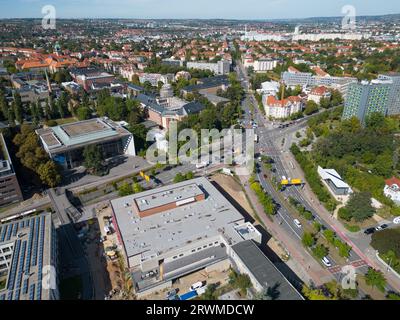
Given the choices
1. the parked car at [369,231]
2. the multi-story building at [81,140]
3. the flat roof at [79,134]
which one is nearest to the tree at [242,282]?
the parked car at [369,231]

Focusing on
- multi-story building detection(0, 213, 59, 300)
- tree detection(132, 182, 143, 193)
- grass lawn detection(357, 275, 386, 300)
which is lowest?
grass lawn detection(357, 275, 386, 300)

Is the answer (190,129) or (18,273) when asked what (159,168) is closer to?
(190,129)

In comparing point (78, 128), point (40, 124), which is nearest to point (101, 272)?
point (78, 128)

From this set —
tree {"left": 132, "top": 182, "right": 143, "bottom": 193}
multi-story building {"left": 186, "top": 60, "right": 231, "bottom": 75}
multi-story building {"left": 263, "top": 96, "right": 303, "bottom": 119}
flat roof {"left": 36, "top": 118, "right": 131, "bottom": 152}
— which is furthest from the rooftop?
multi-story building {"left": 186, "top": 60, "right": 231, "bottom": 75}

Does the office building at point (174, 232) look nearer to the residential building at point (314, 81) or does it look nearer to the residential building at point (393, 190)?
the residential building at point (393, 190)

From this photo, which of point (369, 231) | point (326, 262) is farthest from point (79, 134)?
point (369, 231)

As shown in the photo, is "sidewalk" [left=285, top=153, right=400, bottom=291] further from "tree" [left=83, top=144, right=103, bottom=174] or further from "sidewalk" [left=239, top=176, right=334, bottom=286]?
"tree" [left=83, top=144, right=103, bottom=174]

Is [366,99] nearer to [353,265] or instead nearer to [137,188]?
[353,265]
